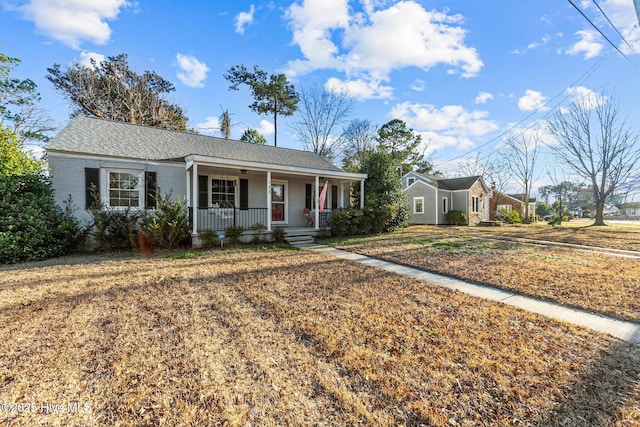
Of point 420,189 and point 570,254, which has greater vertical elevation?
point 420,189

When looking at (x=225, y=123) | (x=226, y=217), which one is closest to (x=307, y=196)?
(x=226, y=217)

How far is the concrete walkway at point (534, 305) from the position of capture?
3.18 m

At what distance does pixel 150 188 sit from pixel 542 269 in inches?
471

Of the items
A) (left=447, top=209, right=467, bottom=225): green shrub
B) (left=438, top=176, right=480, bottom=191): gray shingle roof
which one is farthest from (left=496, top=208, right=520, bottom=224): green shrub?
(left=447, top=209, right=467, bottom=225): green shrub

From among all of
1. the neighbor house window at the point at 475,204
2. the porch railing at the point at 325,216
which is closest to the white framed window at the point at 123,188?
the porch railing at the point at 325,216

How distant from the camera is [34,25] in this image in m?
11.2

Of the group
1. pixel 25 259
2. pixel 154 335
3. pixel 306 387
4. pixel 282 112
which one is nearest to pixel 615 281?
pixel 306 387

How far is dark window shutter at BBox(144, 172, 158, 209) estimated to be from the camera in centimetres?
932

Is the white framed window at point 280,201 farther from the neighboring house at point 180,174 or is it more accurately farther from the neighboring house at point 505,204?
the neighboring house at point 505,204

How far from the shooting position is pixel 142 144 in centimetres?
1013

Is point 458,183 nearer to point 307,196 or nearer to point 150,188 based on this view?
point 307,196

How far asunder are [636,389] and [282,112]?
80.1 ft

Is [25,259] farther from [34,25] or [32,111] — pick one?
[32,111]

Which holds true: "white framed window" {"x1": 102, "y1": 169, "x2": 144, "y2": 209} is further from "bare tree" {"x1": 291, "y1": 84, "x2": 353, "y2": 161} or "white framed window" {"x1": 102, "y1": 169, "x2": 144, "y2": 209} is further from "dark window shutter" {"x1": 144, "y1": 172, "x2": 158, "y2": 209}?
"bare tree" {"x1": 291, "y1": 84, "x2": 353, "y2": 161}
